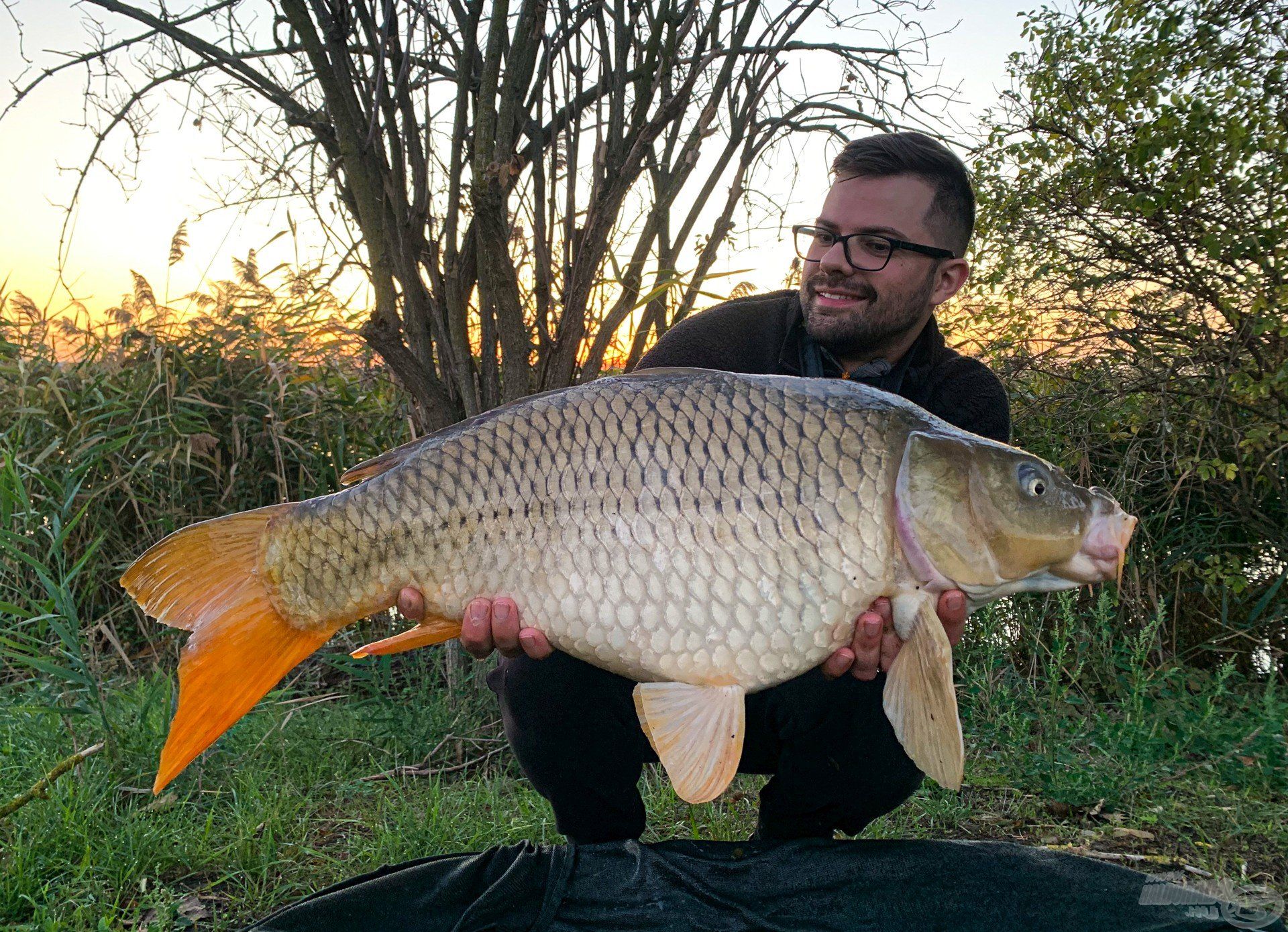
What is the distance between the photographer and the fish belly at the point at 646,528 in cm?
127

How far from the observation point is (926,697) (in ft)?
4.23

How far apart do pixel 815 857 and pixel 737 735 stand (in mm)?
357

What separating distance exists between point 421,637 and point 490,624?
9 centimetres

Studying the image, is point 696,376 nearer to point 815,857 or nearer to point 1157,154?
point 815,857

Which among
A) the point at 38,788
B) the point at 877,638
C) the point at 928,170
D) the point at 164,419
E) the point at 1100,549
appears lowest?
the point at 38,788

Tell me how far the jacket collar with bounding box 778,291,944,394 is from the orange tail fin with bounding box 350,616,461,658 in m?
0.85

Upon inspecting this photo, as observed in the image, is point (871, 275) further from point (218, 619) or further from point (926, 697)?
point (218, 619)

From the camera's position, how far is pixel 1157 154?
3.09m

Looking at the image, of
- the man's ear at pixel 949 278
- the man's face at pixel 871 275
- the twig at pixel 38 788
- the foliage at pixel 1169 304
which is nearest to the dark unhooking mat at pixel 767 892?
the twig at pixel 38 788

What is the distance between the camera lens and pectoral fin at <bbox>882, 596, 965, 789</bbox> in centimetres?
126

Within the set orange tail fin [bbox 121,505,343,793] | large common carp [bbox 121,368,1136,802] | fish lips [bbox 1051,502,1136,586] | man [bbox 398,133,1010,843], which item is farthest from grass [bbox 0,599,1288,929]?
fish lips [bbox 1051,502,1136,586]

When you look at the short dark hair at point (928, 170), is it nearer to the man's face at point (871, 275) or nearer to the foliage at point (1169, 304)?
A: the man's face at point (871, 275)

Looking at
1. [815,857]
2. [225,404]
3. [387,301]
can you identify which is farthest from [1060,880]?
[225,404]

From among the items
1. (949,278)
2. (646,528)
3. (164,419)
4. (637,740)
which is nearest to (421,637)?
(646,528)
